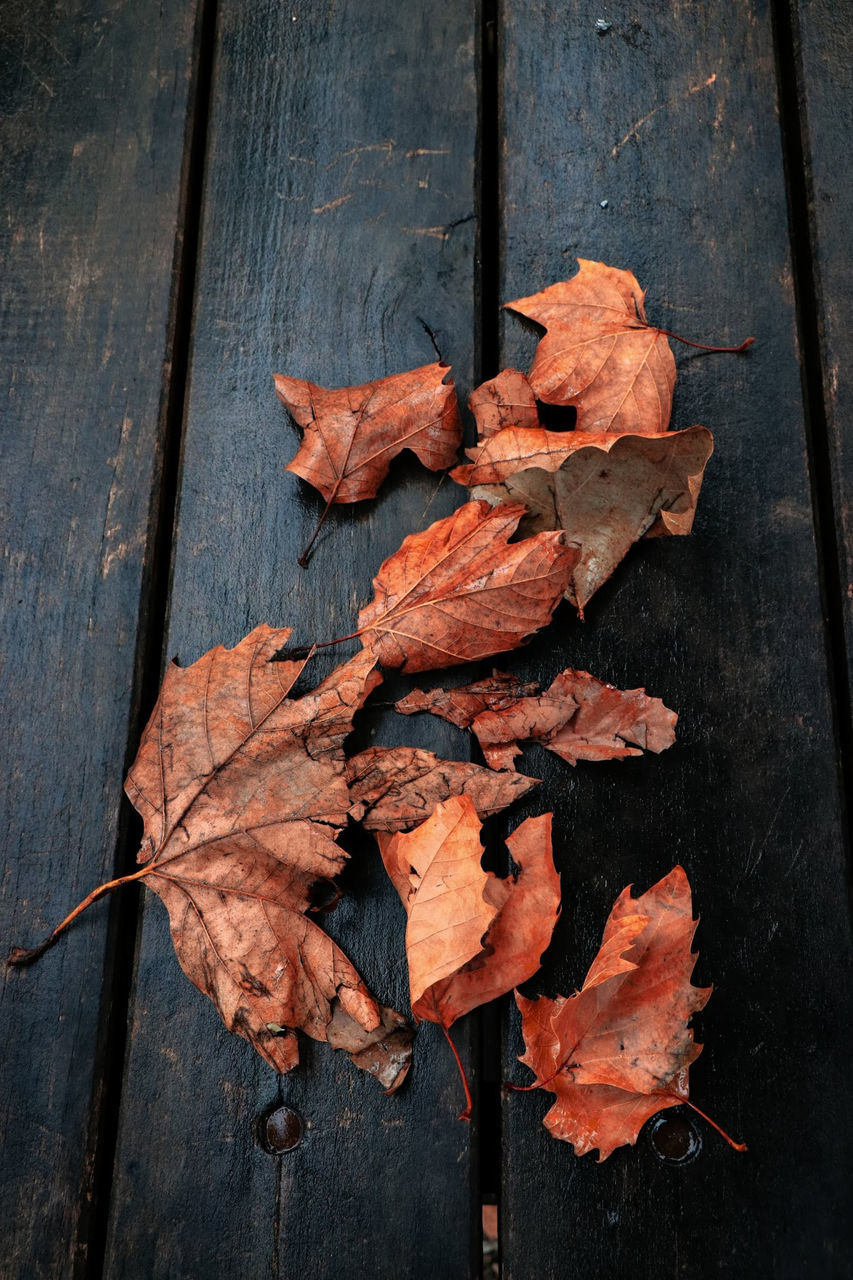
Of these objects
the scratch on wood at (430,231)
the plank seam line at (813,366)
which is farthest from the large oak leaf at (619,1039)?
the scratch on wood at (430,231)

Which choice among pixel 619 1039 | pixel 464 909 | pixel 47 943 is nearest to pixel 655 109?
pixel 464 909

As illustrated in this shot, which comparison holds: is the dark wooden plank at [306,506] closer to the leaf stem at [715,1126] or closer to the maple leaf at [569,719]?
the maple leaf at [569,719]

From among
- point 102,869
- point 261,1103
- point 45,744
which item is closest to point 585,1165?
point 261,1103

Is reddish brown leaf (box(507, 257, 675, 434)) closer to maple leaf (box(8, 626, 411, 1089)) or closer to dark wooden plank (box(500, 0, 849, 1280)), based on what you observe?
dark wooden plank (box(500, 0, 849, 1280))

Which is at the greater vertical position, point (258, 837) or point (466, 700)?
point (466, 700)

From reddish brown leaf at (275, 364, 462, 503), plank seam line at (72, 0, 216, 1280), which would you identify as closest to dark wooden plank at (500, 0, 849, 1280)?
reddish brown leaf at (275, 364, 462, 503)

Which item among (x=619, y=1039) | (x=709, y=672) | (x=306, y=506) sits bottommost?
(x=619, y=1039)

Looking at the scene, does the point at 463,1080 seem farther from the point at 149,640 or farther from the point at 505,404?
the point at 505,404
